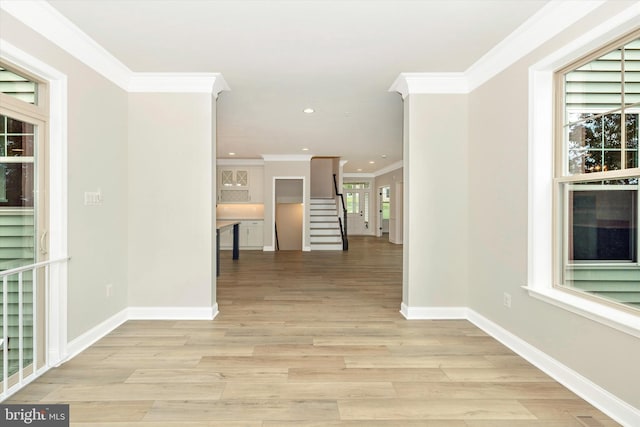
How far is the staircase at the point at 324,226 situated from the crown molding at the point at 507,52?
253 inches

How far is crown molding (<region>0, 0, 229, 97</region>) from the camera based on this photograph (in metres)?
2.39

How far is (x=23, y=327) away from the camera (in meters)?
2.51

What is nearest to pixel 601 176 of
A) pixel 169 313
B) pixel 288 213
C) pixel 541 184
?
pixel 541 184

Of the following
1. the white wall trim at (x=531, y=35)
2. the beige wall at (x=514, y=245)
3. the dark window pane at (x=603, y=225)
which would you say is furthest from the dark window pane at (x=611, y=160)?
the white wall trim at (x=531, y=35)

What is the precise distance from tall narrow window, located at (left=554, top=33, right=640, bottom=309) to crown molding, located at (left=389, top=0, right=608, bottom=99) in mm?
306

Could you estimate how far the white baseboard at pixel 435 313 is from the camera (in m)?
3.84

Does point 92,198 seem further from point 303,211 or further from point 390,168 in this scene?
point 390,168

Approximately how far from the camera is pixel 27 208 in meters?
2.57

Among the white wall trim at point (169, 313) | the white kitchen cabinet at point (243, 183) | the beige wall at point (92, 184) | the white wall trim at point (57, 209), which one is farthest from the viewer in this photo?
the white kitchen cabinet at point (243, 183)

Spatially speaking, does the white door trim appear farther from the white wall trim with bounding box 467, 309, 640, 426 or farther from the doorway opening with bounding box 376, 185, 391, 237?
the white wall trim with bounding box 467, 309, 640, 426

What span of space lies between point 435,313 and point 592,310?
1.79m

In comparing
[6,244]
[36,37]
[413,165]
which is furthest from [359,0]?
[6,244]

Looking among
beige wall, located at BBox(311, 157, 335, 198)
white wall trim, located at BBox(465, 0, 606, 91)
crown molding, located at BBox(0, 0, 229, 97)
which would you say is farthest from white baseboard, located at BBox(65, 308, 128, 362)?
beige wall, located at BBox(311, 157, 335, 198)

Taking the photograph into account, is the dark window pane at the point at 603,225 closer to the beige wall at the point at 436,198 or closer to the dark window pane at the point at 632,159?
the dark window pane at the point at 632,159
